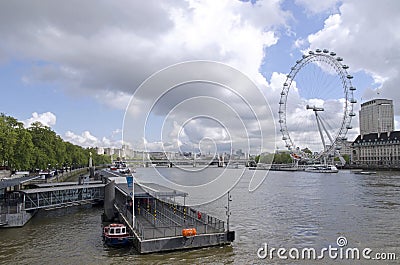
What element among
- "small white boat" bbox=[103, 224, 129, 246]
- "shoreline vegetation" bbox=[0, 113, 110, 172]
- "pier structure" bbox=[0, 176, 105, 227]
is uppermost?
"shoreline vegetation" bbox=[0, 113, 110, 172]

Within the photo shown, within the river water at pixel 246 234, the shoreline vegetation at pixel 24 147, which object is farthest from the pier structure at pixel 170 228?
the shoreline vegetation at pixel 24 147

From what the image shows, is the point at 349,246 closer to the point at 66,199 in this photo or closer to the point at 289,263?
the point at 289,263

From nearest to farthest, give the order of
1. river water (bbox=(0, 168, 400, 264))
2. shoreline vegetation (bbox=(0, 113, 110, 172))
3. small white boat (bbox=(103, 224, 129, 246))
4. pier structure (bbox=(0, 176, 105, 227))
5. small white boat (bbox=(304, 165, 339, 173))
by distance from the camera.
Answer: river water (bbox=(0, 168, 400, 264)), small white boat (bbox=(103, 224, 129, 246)), pier structure (bbox=(0, 176, 105, 227)), shoreline vegetation (bbox=(0, 113, 110, 172)), small white boat (bbox=(304, 165, 339, 173))

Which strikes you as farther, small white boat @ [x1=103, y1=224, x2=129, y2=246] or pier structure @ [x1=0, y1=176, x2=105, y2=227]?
pier structure @ [x1=0, y1=176, x2=105, y2=227]

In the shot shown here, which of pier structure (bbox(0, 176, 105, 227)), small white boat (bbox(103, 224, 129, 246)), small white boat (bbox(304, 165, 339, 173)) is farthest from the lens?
small white boat (bbox(304, 165, 339, 173))

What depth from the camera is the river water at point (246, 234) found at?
Answer: 25373mm

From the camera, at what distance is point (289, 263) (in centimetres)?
2494

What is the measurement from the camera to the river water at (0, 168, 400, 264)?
999 inches

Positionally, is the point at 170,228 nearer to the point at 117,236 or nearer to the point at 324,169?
the point at 117,236

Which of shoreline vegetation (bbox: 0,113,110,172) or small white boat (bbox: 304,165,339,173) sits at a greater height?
shoreline vegetation (bbox: 0,113,110,172)

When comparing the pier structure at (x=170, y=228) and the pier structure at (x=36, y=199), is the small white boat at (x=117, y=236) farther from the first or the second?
the pier structure at (x=36, y=199)

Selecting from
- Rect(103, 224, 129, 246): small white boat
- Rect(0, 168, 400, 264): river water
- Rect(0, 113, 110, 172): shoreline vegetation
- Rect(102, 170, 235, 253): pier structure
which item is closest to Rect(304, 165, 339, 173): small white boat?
Rect(0, 113, 110, 172): shoreline vegetation

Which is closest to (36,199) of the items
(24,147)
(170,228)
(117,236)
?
(117,236)

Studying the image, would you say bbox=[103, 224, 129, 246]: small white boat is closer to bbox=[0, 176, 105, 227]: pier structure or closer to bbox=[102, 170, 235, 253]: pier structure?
bbox=[102, 170, 235, 253]: pier structure
